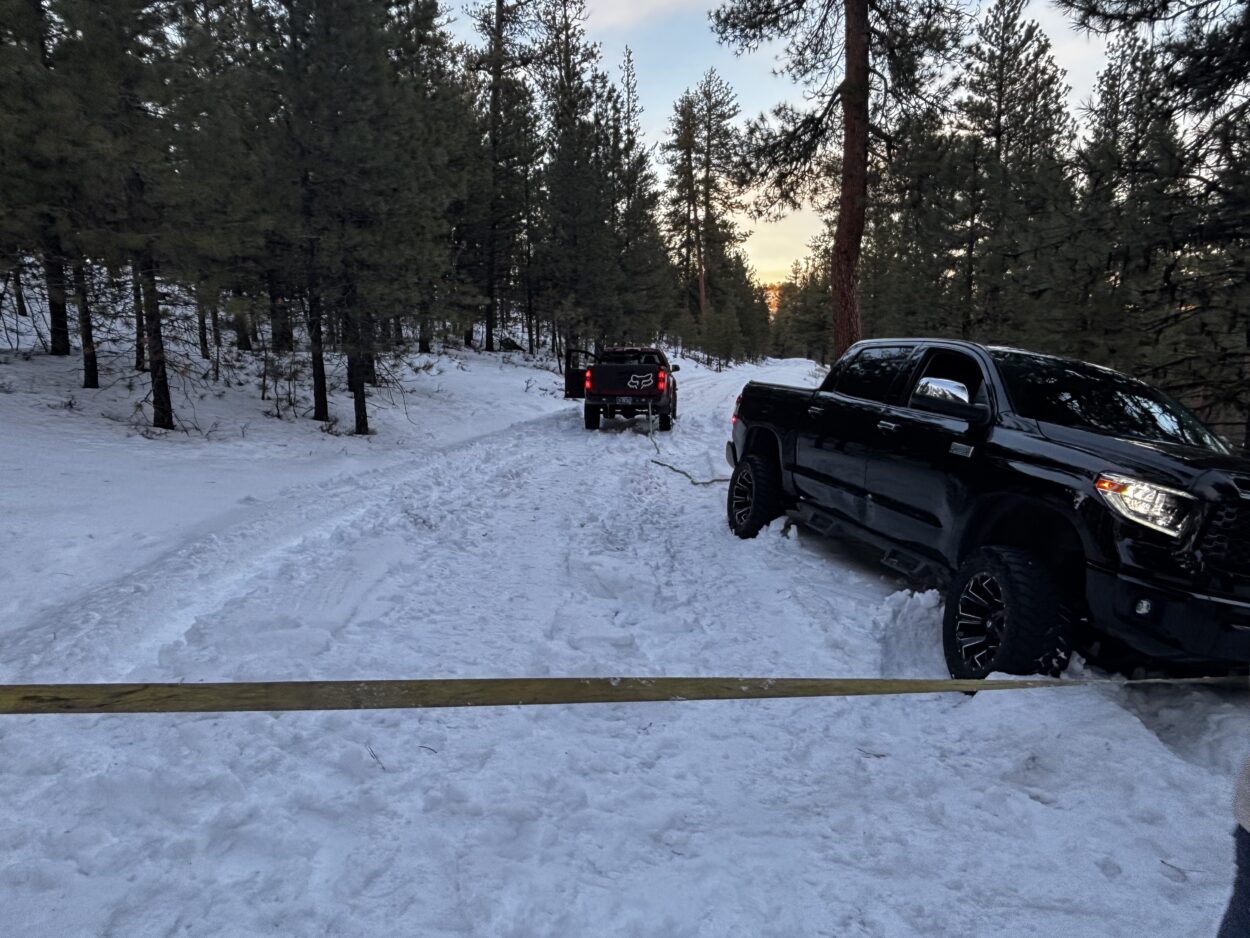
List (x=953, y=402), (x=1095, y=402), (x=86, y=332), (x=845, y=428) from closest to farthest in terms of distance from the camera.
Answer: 1. (x=953, y=402)
2. (x=1095, y=402)
3. (x=845, y=428)
4. (x=86, y=332)

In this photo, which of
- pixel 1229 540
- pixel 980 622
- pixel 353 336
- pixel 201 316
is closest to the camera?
pixel 1229 540

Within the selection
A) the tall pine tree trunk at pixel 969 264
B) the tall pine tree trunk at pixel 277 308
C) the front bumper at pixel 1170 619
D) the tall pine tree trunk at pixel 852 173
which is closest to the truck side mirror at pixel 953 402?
the front bumper at pixel 1170 619

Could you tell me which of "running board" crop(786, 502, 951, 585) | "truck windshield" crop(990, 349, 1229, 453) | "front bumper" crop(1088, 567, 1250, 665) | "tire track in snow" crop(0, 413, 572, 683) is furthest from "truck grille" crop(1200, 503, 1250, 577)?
"tire track in snow" crop(0, 413, 572, 683)

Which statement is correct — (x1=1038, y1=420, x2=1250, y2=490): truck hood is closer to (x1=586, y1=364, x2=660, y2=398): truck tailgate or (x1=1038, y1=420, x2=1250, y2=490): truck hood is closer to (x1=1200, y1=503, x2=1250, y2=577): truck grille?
(x1=1200, y1=503, x2=1250, y2=577): truck grille

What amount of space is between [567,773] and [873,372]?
4235 mm

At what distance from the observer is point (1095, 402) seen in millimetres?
4262

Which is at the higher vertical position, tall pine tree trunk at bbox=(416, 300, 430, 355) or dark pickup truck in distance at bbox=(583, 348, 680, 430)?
tall pine tree trunk at bbox=(416, 300, 430, 355)

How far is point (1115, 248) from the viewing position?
7.07m

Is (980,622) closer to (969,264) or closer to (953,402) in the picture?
(953,402)

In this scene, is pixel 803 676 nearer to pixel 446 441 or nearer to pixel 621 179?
pixel 446 441

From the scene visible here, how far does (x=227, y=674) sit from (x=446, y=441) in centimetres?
1036

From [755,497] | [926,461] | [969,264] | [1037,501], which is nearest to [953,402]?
[926,461]

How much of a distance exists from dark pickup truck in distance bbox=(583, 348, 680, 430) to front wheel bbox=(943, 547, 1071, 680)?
10765 mm

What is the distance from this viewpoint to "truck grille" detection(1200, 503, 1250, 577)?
2855mm
